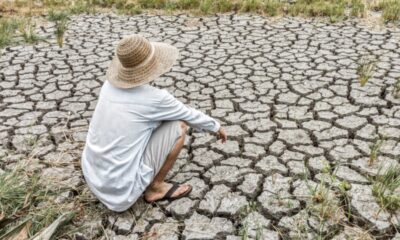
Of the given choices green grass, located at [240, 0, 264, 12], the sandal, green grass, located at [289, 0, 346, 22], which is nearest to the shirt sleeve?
the sandal

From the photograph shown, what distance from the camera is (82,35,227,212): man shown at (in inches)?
114

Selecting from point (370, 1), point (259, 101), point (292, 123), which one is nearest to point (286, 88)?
point (259, 101)

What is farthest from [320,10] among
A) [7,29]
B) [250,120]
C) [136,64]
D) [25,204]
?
[25,204]

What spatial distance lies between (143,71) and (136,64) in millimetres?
58

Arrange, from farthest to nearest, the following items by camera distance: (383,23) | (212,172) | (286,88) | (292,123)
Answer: (383,23) < (286,88) < (292,123) < (212,172)

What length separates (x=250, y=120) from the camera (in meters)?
4.19

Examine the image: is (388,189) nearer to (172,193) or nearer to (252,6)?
(172,193)

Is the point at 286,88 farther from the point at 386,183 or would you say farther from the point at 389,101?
the point at 386,183

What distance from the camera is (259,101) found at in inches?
178

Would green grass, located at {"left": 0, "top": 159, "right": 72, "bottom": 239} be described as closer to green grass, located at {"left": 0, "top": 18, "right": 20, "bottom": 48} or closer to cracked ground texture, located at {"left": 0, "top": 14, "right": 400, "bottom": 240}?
cracked ground texture, located at {"left": 0, "top": 14, "right": 400, "bottom": 240}

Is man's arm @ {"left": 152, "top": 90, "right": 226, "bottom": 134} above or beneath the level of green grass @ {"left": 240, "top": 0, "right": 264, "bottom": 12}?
above

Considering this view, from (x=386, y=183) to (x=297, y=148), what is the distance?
746mm

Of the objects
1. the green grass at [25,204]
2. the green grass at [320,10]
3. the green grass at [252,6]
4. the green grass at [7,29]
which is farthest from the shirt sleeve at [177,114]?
the green grass at [252,6]

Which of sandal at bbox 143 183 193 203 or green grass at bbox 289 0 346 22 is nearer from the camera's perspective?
sandal at bbox 143 183 193 203
